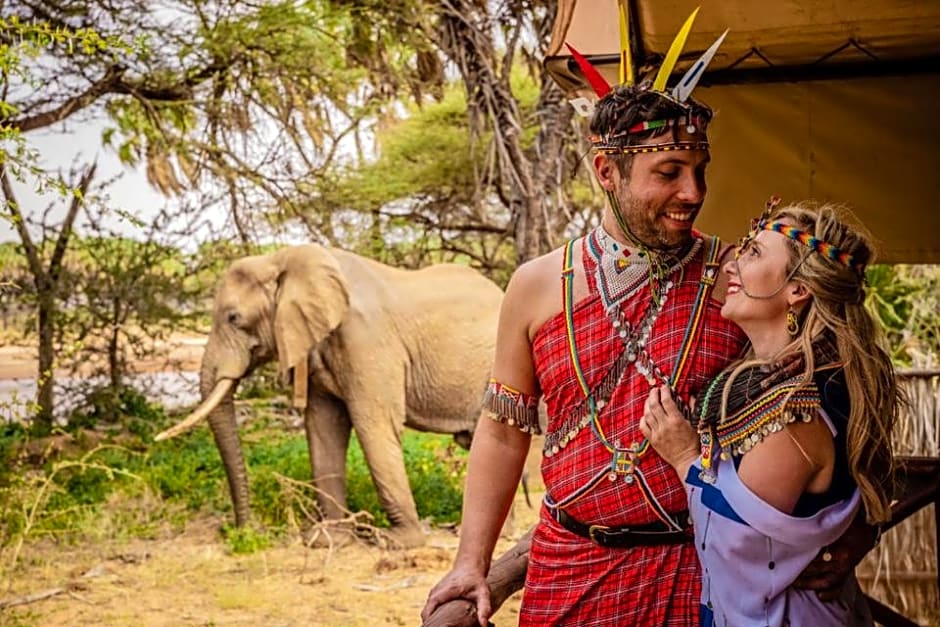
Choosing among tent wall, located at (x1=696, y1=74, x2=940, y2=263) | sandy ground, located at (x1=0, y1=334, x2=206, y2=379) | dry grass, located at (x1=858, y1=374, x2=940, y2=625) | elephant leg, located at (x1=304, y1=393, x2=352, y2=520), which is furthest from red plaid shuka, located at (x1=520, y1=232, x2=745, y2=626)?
sandy ground, located at (x1=0, y1=334, x2=206, y2=379)

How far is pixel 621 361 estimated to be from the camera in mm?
2367

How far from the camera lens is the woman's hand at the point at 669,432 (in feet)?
7.11

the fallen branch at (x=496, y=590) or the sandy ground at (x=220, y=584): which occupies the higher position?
the fallen branch at (x=496, y=590)

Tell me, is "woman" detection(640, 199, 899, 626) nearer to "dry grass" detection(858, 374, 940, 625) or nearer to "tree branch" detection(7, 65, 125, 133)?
Answer: "dry grass" detection(858, 374, 940, 625)

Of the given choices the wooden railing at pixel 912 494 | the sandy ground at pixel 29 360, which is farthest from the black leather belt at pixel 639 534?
the sandy ground at pixel 29 360

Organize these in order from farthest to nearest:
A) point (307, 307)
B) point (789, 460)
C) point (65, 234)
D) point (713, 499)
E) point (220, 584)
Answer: point (65, 234)
point (307, 307)
point (220, 584)
point (713, 499)
point (789, 460)

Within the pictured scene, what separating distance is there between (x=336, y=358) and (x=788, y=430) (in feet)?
21.4

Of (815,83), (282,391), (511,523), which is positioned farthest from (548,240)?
(815,83)

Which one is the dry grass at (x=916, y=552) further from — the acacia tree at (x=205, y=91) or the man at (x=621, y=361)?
the acacia tree at (x=205, y=91)

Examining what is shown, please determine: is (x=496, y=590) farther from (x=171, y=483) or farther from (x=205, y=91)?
(x=205, y=91)

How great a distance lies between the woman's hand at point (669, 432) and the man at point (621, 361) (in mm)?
90

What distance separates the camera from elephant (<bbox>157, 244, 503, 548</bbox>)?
8.10 m

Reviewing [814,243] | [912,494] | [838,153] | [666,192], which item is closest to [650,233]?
[666,192]

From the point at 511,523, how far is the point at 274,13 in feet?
16.2
